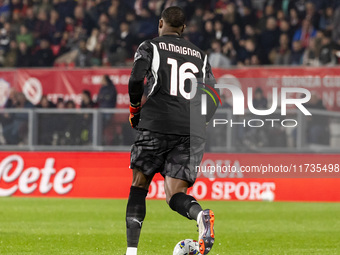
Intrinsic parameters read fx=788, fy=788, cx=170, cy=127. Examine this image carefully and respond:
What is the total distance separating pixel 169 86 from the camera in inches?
257

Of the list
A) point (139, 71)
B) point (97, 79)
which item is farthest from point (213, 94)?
point (97, 79)

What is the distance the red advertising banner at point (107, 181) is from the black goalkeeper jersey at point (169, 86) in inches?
336

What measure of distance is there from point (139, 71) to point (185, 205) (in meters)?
1.14

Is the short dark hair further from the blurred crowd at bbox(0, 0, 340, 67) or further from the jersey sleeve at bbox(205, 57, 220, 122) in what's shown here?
the blurred crowd at bbox(0, 0, 340, 67)

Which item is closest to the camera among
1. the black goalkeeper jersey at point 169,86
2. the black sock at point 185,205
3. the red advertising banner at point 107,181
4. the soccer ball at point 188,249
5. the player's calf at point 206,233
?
the player's calf at point 206,233

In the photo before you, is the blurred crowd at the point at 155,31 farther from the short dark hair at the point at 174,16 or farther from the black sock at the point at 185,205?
the black sock at the point at 185,205

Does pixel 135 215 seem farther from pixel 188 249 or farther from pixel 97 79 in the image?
pixel 97 79

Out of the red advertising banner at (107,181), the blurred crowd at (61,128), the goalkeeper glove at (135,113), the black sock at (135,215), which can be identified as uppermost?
the goalkeeper glove at (135,113)

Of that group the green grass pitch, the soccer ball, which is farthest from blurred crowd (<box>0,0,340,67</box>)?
the soccer ball

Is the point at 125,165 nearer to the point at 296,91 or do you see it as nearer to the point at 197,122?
the point at 296,91

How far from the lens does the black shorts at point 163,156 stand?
651cm

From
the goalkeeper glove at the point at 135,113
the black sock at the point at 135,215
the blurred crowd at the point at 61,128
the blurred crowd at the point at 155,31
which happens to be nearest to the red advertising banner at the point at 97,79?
the blurred crowd at the point at 61,128

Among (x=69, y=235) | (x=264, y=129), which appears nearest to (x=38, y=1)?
(x=264, y=129)

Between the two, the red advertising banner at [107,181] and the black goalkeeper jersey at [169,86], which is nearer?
the black goalkeeper jersey at [169,86]
